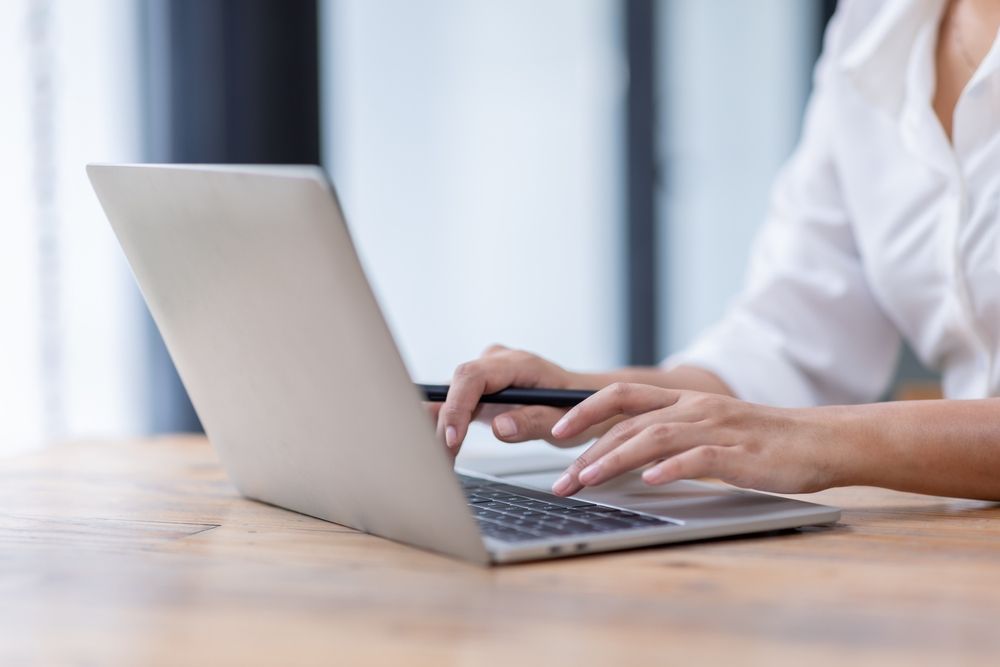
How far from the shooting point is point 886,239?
1.28 metres

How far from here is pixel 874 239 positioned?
4.24 feet

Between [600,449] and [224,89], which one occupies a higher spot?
[224,89]

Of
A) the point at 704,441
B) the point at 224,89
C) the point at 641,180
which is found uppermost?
the point at 224,89

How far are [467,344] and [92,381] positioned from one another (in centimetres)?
139

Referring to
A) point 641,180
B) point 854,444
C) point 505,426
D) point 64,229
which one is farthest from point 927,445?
point 641,180

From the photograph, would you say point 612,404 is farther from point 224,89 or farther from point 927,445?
point 224,89

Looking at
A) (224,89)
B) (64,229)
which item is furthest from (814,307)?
(224,89)

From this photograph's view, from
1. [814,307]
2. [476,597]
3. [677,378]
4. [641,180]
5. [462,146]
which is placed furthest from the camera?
[641,180]

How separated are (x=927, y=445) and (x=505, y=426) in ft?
1.04

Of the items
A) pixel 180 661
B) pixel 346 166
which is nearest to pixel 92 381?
pixel 346 166

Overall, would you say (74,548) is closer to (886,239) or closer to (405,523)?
(405,523)

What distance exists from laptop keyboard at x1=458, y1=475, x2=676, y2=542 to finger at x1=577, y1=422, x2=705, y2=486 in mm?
25

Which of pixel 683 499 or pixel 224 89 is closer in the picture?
pixel 683 499

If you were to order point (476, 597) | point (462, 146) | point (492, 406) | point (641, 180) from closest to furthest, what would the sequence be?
point (476, 597) → point (492, 406) → point (462, 146) → point (641, 180)
